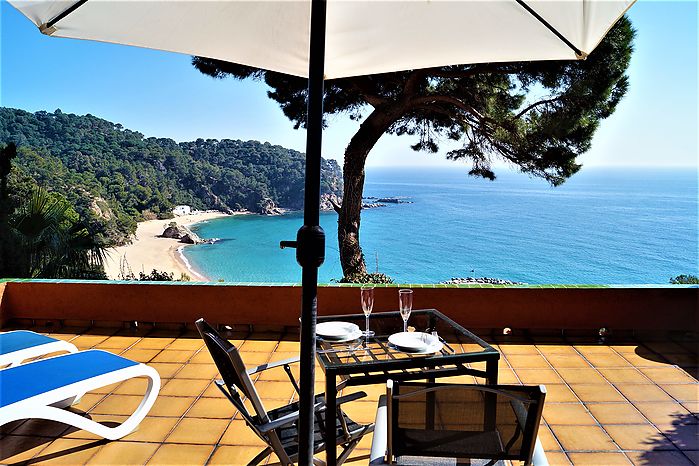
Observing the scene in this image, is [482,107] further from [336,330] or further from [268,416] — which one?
[268,416]

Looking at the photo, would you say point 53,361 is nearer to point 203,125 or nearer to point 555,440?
point 555,440

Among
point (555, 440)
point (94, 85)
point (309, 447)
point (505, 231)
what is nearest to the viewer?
point (309, 447)

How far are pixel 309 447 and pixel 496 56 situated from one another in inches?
62.3

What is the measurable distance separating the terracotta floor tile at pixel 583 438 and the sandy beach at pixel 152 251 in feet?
57.6

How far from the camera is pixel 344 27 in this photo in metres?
1.88

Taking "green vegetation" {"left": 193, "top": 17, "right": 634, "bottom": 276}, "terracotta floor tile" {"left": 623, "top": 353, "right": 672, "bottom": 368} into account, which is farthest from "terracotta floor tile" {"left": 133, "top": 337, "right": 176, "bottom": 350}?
"green vegetation" {"left": 193, "top": 17, "right": 634, "bottom": 276}

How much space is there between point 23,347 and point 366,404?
1.90m

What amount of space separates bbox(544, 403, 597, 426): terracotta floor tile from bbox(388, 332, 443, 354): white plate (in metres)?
1.02

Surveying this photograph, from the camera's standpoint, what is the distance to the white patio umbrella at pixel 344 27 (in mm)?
1793

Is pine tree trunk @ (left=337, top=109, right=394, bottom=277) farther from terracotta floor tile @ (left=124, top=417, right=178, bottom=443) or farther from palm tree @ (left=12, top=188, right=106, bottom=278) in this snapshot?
terracotta floor tile @ (left=124, top=417, right=178, bottom=443)

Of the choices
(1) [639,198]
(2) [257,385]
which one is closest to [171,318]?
(2) [257,385]

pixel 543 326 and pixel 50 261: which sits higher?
pixel 543 326

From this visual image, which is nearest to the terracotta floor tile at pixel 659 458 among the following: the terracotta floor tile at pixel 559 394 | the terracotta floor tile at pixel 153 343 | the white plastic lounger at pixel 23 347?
the terracotta floor tile at pixel 559 394

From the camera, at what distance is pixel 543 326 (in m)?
4.37
